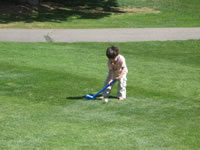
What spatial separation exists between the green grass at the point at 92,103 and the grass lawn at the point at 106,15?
726 centimetres

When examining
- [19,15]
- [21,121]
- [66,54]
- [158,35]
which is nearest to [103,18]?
[19,15]

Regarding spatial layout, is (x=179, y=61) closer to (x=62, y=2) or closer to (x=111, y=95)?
(x=111, y=95)

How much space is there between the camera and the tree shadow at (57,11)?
23469 millimetres

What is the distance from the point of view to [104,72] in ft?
37.5

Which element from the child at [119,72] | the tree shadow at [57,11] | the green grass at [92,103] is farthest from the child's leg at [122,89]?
the tree shadow at [57,11]

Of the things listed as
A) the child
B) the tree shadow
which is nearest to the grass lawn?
the tree shadow

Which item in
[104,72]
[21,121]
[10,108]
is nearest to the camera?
[21,121]

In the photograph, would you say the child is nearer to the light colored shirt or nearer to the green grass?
the light colored shirt

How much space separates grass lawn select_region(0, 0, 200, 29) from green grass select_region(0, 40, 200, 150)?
726 cm

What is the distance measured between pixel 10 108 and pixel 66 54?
6207mm

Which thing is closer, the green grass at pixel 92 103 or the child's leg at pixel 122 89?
the green grass at pixel 92 103

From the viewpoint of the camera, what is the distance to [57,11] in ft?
85.3

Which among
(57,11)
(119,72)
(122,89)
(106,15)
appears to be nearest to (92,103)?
(122,89)

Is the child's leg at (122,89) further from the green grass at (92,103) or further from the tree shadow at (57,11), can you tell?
the tree shadow at (57,11)
